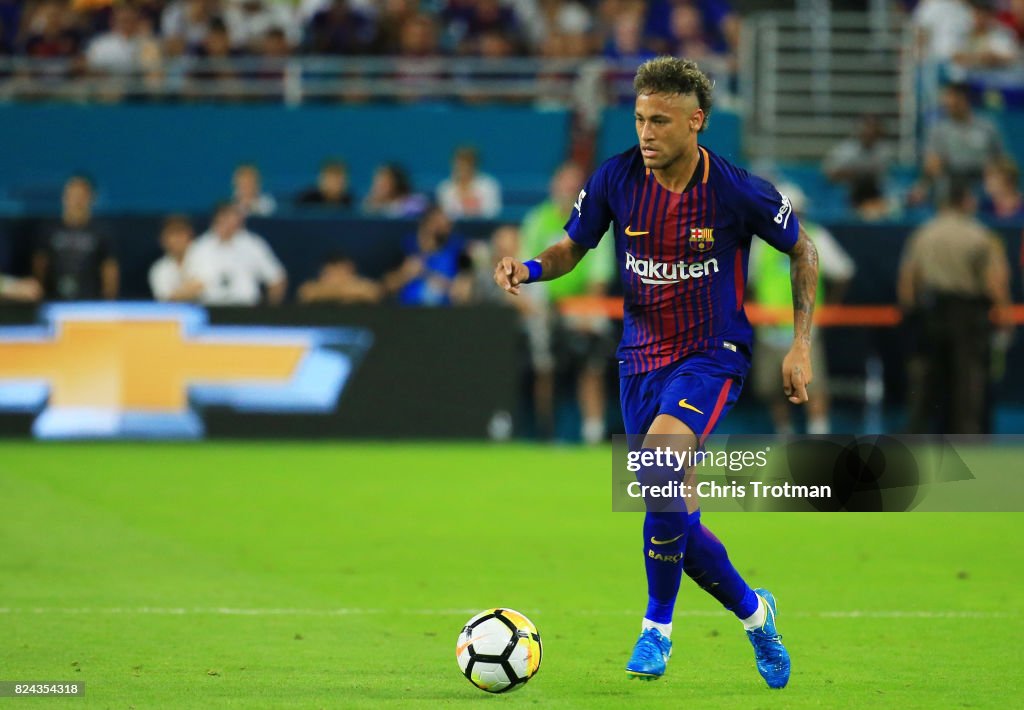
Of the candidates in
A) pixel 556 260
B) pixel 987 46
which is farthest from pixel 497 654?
pixel 987 46

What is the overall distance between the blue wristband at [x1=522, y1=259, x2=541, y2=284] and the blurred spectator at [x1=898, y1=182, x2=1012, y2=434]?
33.0 ft

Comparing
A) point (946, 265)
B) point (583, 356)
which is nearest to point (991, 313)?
point (946, 265)

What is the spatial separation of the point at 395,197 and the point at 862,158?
5862mm

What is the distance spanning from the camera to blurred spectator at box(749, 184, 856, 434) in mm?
16828

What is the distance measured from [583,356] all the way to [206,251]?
3.89 m

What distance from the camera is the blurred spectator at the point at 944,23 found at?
21844 mm

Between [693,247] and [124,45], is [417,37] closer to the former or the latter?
[124,45]

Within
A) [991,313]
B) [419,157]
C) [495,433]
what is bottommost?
[495,433]

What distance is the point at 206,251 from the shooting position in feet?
54.9

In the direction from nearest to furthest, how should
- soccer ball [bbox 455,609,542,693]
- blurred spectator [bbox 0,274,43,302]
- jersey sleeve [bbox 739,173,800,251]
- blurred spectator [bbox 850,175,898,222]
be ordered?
soccer ball [bbox 455,609,542,693] → jersey sleeve [bbox 739,173,800,251] → blurred spectator [bbox 0,274,43,302] → blurred spectator [bbox 850,175,898,222]

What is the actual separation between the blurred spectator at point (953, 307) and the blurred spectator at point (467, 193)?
452cm

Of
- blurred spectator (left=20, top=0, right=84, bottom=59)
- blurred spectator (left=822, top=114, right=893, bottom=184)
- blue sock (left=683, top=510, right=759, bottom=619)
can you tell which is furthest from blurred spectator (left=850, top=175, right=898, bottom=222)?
blue sock (left=683, top=510, right=759, bottom=619)

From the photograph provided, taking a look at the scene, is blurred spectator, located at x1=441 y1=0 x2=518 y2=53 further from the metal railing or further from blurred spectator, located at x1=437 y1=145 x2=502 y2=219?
blurred spectator, located at x1=437 y1=145 x2=502 y2=219

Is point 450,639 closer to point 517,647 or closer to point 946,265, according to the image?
point 517,647
